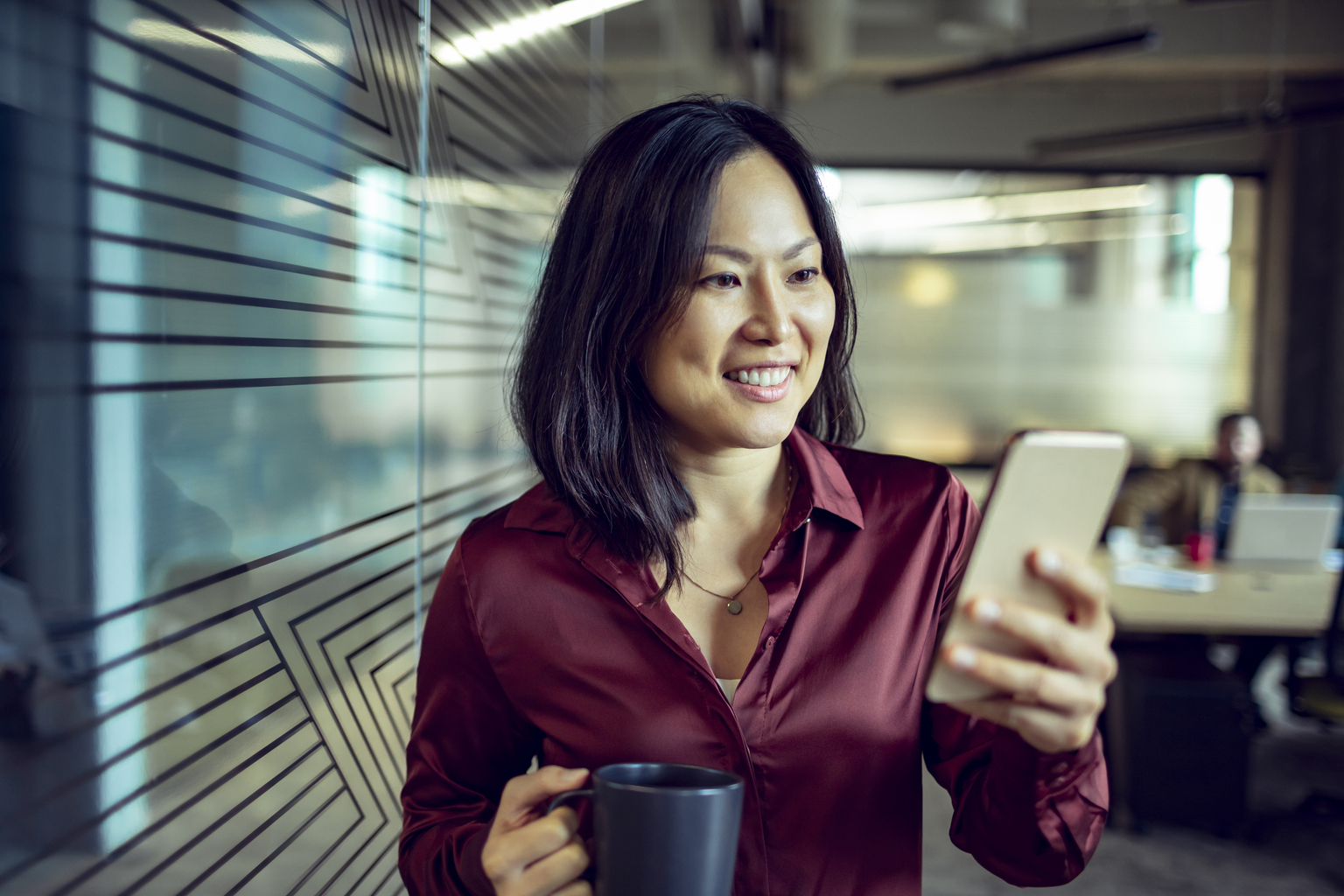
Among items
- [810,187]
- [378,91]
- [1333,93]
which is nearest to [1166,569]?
[810,187]

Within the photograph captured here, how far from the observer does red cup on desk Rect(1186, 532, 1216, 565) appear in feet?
13.8

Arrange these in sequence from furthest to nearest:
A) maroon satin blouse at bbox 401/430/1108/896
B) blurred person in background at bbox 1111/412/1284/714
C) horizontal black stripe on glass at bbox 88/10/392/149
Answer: blurred person in background at bbox 1111/412/1284/714
maroon satin blouse at bbox 401/430/1108/896
horizontal black stripe on glass at bbox 88/10/392/149

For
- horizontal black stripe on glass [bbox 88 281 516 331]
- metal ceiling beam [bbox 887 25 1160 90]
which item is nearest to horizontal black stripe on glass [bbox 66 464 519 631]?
horizontal black stripe on glass [bbox 88 281 516 331]

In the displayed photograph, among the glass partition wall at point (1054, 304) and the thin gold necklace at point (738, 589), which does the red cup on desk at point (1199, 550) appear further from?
the thin gold necklace at point (738, 589)

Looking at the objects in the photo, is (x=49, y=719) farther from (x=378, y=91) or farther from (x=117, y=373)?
(x=378, y=91)

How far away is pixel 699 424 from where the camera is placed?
1.16 meters

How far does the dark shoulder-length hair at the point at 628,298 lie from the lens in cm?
114

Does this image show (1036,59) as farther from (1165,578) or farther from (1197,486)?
(1165,578)

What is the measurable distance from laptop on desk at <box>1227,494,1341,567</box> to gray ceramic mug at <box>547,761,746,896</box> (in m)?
4.11

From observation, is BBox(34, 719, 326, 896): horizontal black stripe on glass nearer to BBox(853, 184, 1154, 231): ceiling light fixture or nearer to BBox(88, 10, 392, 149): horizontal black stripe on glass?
BBox(88, 10, 392, 149): horizontal black stripe on glass

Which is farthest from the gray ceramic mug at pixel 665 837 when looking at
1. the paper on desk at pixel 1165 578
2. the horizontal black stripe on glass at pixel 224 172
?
the paper on desk at pixel 1165 578

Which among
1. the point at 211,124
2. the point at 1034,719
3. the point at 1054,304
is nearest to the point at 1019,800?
the point at 1034,719

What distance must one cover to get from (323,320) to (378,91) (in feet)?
1.18

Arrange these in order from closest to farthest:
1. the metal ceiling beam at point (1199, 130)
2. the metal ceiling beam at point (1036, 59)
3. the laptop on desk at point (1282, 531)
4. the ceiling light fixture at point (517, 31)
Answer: the ceiling light fixture at point (517, 31) → the laptop on desk at point (1282, 531) → the metal ceiling beam at point (1036, 59) → the metal ceiling beam at point (1199, 130)
